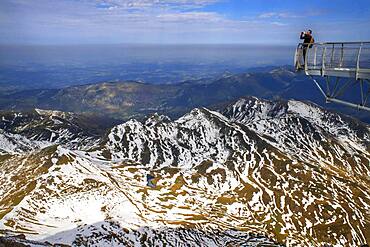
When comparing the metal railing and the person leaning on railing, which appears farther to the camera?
the person leaning on railing

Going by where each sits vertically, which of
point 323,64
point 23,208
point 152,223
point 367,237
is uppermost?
point 323,64

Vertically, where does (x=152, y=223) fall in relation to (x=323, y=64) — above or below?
below

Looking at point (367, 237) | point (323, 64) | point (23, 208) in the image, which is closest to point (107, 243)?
point (23, 208)

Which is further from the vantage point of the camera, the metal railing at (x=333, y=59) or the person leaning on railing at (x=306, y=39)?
the person leaning on railing at (x=306, y=39)

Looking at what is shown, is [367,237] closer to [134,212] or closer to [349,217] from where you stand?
[349,217]

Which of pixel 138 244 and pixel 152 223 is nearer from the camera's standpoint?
pixel 138 244

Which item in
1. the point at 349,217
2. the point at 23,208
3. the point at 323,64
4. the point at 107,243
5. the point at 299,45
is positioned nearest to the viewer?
the point at 323,64
